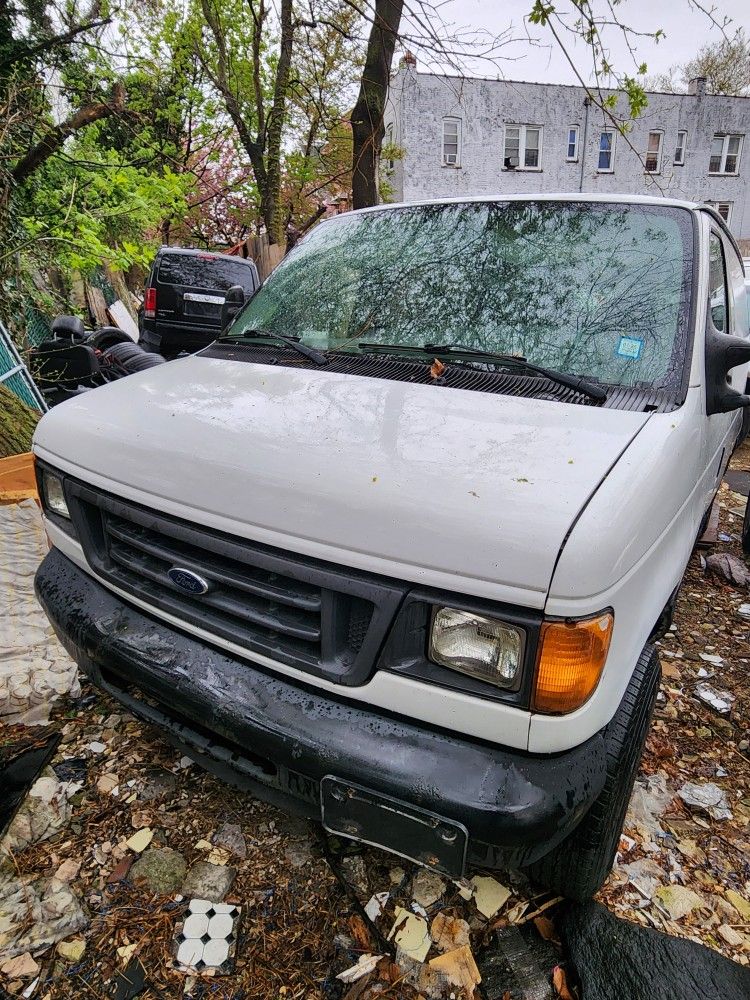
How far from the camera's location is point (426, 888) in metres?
2.03

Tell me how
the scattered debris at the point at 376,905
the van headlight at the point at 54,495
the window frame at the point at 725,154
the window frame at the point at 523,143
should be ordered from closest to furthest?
the scattered debris at the point at 376,905, the van headlight at the point at 54,495, the window frame at the point at 523,143, the window frame at the point at 725,154

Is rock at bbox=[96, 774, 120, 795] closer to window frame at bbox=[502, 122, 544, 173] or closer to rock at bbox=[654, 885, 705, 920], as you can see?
rock at bbox=[654, 885, 705, 920]

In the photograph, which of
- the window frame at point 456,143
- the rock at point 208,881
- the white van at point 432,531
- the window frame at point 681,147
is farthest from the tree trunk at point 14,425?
the window frame at point 681,147

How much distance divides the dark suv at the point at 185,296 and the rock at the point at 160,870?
863 centimetres

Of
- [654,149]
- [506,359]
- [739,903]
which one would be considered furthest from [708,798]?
[654,149]

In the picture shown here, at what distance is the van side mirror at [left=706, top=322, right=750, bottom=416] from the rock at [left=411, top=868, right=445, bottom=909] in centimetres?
188

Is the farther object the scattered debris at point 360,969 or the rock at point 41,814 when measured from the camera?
the rock at point 41,814

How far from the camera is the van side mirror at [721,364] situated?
7.02 feet

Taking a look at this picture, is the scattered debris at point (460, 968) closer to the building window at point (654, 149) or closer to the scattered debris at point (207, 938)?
the scattered debris at point (207, 938)

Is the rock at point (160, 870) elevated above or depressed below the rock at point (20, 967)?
below

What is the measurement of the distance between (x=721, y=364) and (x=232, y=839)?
2440 millimetres

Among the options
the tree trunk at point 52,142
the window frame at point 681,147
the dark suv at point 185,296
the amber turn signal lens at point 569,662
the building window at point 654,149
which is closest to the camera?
the amber turn signal lens at point 569,662

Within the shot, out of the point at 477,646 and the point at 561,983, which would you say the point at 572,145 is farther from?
the point at 561,983

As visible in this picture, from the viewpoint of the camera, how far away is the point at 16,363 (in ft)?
18.6
